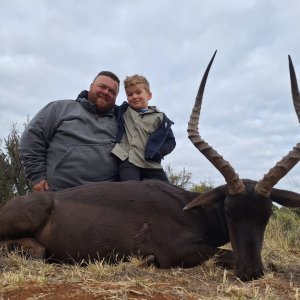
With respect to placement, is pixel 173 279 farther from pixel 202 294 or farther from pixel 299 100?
pixel 299 100

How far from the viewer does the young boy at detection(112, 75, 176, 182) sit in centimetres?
697

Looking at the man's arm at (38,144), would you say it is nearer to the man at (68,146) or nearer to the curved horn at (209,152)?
the man at (68,146)

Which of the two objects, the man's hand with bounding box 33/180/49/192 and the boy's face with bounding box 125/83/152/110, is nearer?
the man's hand with bounding box 33/180/49/192

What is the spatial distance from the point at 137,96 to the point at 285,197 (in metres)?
2.97

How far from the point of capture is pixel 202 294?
370 cm

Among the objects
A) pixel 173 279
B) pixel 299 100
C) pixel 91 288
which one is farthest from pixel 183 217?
pixel 91 288

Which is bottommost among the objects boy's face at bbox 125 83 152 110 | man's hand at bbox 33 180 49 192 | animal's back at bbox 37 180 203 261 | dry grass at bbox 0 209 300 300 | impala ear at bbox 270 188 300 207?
dry grass at bbox 0 209 300 300

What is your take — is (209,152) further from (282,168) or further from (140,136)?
(140,136)

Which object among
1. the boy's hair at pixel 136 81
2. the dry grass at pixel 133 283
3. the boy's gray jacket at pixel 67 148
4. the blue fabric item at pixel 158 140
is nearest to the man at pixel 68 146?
the boy's gray jacket at pixel 67 148

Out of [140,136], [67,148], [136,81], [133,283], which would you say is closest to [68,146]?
[67,148]

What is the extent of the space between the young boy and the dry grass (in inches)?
81.2

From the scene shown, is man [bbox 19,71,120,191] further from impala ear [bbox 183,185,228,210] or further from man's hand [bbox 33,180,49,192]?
impala ear [bbox 183,185,228,210]

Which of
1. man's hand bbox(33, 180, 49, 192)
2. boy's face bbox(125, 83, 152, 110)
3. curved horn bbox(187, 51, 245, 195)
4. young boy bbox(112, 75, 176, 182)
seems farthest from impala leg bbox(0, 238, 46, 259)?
boy's face bbox(125, 83, 152, 110)

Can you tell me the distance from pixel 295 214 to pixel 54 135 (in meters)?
7.07
